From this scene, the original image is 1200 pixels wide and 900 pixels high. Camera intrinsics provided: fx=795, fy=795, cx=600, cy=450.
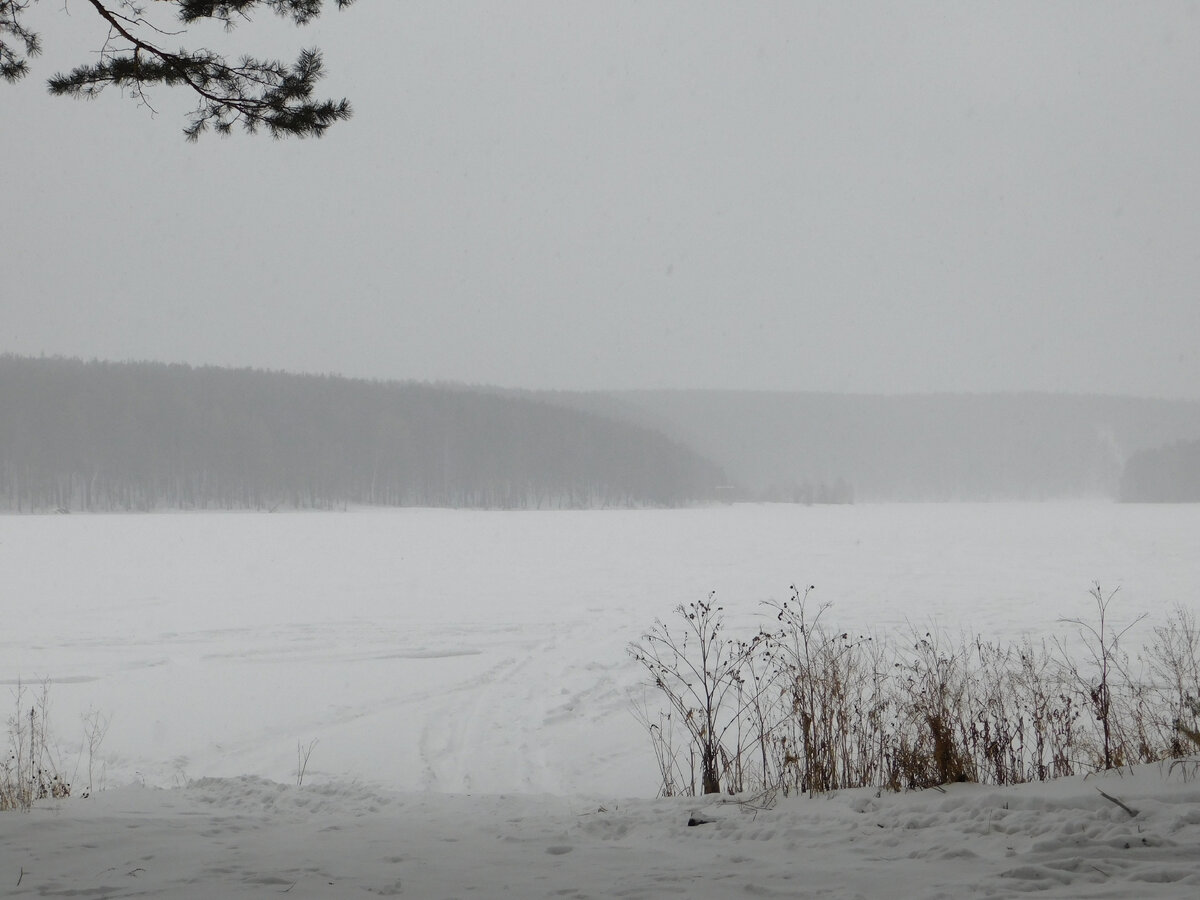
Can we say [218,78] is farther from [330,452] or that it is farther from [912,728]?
[330,452]

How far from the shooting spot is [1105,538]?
29.3 metres

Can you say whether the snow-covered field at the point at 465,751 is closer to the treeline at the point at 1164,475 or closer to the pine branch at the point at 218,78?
the pine branch at the point at 218,78

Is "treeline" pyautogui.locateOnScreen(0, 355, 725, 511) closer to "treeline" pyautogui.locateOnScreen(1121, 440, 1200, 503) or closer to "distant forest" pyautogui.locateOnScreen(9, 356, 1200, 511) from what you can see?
"distant forest" pyautogui.locateOnScreen(9, 356, 1200, 511)

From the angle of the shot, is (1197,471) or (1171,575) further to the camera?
(1197,471)

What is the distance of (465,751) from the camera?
7234 mm

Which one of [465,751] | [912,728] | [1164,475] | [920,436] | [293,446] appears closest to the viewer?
[912,728]

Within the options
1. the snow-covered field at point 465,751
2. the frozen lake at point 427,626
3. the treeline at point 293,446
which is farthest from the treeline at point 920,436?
the snow-covered field at point 465,751

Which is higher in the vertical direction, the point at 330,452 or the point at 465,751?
the point at 330,452

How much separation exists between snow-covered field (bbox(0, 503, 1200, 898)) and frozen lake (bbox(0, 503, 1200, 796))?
0.19 ft

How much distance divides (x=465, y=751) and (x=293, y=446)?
297 ft

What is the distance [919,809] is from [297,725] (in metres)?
5.97

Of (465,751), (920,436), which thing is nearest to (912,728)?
(465,751)

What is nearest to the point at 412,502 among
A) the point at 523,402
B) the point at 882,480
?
the point at 523,402

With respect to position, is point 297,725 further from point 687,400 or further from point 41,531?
point 687,400
